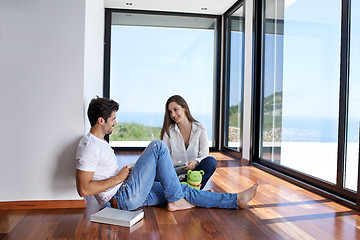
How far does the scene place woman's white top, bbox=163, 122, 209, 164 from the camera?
9.00ft

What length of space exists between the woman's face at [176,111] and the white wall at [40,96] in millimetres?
719

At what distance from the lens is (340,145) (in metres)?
2.80

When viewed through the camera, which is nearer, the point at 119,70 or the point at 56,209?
the point at 56,209

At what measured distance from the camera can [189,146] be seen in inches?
108

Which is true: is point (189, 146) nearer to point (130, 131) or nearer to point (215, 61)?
point (130, 131)

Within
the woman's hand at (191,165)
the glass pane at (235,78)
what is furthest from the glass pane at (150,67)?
the woman's hand at (191,165)

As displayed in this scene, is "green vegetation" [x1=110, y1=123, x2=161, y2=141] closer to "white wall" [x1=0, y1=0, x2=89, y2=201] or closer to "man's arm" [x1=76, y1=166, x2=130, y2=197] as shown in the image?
"white wall" [x1=0, y1=0, x2=89, y2=201]

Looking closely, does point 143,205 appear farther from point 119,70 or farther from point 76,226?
point 119,70

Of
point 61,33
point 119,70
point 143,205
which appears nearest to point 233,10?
point 119,70

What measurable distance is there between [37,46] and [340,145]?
8.61 feet

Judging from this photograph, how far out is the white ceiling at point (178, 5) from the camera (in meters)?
5.23

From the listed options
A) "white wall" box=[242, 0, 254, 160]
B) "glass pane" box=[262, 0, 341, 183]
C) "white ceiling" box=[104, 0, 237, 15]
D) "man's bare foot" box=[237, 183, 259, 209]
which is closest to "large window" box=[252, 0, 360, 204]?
"glass pane" box=[262, 0, 341, 183]

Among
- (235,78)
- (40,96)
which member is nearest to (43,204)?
(40,96)

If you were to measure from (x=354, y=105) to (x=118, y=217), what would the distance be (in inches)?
82.8
